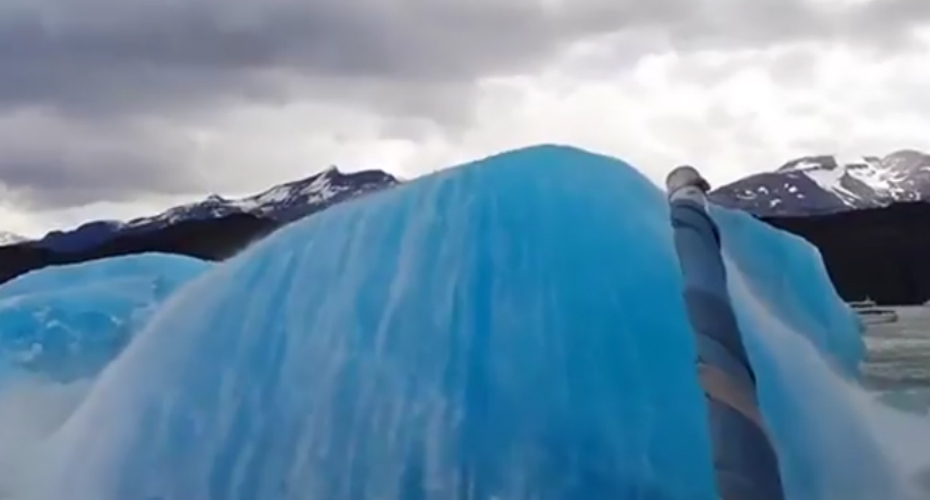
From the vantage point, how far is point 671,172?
5.05 meters

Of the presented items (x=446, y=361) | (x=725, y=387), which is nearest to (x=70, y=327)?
(x=446, y=361)

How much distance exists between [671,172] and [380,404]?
1.62 meters

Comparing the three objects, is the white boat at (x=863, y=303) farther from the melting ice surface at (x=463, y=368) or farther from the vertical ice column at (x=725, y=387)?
the vertical ice column at (x=725, y=387)

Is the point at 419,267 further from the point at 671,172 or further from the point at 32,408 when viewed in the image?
the point at 32,408

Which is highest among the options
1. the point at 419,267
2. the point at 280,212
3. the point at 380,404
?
the point at 280,212

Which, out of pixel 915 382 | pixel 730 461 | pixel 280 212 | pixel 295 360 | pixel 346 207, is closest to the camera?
pixel 730 461

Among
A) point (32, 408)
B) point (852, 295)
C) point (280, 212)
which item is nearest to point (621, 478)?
point (32, 408)

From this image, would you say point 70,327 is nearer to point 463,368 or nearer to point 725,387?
point 463,368

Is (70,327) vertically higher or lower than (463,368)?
higher

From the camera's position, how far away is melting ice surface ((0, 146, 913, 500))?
17.8ft

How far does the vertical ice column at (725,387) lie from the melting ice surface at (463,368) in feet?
3.91

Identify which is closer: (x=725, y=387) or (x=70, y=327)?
(x=725, y=387)

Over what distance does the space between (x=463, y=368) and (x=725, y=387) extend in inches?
73.9

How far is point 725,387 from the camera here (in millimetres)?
3822
